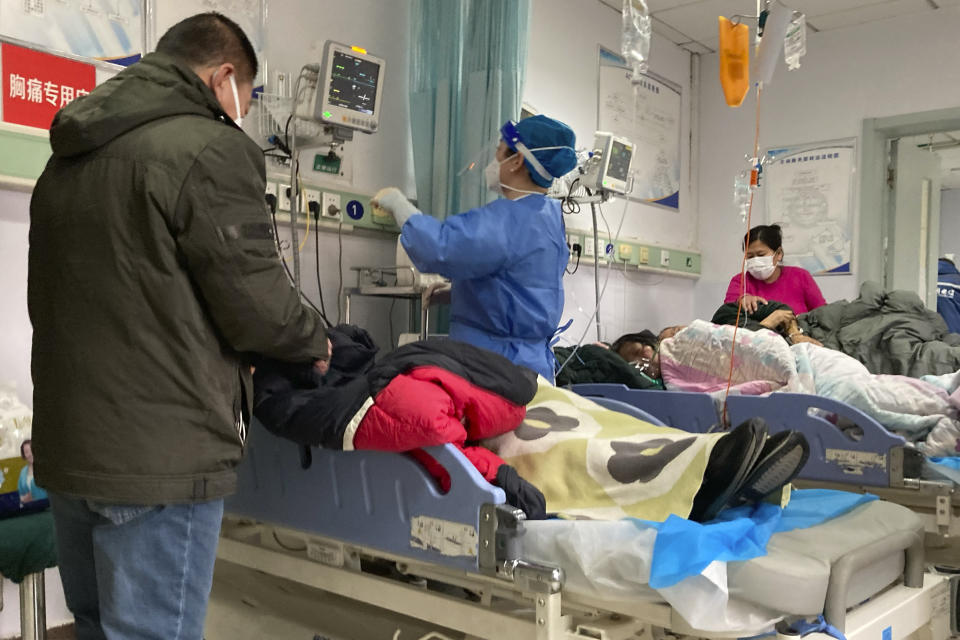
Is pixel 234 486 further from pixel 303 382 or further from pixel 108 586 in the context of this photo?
pixel 303 382

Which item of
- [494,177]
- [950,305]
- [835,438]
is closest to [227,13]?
[494,177]

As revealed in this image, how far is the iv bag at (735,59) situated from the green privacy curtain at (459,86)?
1.47m

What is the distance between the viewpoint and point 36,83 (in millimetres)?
2303

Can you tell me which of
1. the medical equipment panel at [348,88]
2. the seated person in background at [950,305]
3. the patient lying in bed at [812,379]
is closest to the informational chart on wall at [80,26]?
the medical equipment panel at [348,88]

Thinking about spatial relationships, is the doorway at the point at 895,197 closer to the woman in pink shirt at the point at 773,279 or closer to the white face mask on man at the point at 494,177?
the woman in pink shirt at the point at 773,279

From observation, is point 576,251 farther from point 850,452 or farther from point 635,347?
point 850,452

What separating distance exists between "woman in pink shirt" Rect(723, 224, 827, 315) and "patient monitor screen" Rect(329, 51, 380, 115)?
209 cm

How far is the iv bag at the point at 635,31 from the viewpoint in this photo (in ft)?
5.46

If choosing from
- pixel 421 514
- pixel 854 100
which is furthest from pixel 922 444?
pixel 854 100

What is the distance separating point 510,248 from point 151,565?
1345mm

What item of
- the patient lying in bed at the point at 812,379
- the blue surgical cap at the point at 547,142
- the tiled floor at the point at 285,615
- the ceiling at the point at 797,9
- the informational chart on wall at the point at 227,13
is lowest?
the tiled floor at the point at 285,615

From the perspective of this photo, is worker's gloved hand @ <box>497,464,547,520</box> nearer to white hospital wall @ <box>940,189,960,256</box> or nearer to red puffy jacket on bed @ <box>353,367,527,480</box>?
red puffy jacket on bed @ <box>353,367,527,480</box>

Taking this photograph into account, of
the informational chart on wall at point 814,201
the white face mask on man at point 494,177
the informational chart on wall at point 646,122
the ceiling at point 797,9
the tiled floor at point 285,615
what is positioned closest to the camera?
the tiled floor at point 285,615

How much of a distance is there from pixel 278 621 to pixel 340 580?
349mm
